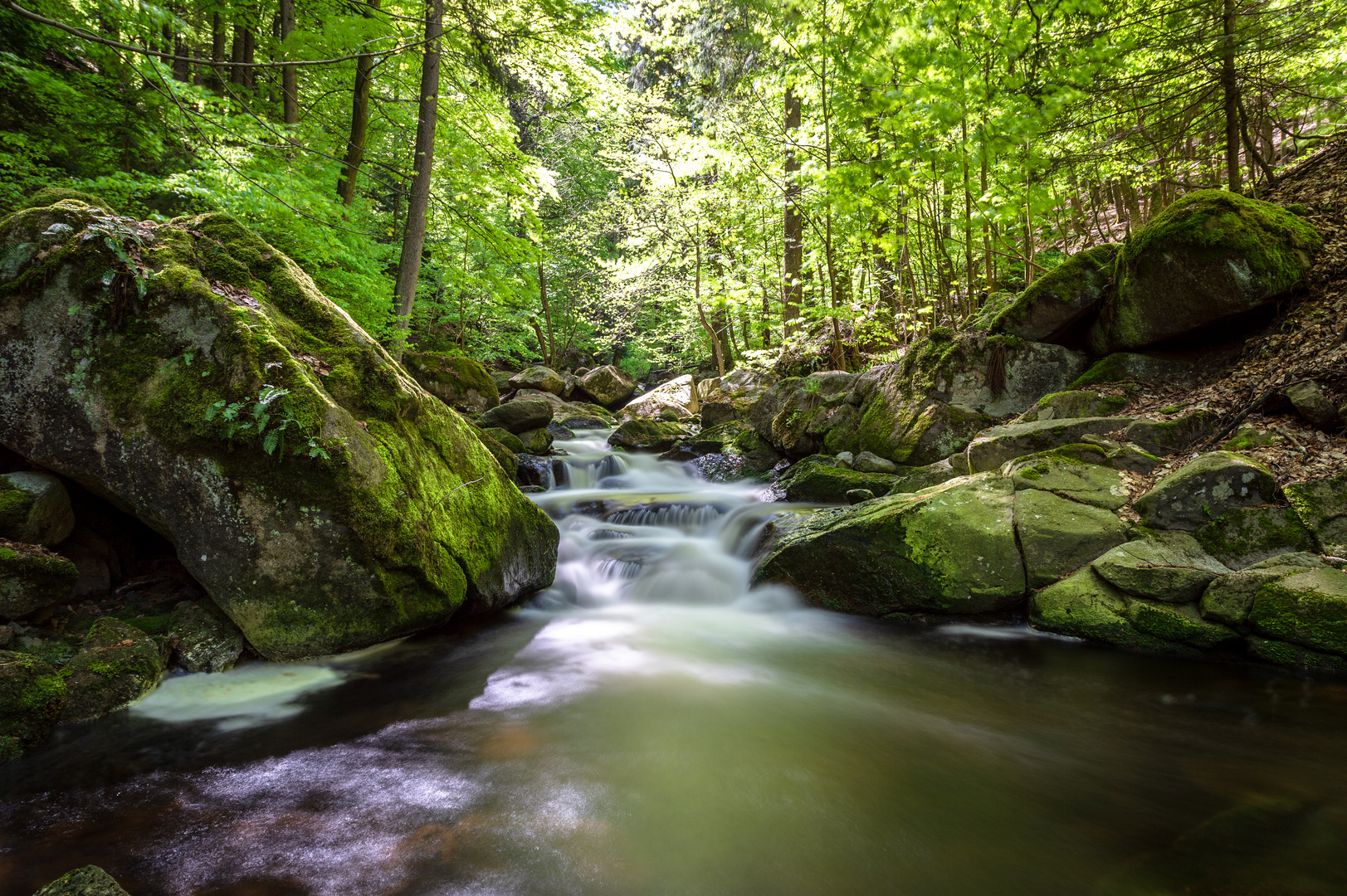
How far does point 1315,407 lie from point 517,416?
39.8ft

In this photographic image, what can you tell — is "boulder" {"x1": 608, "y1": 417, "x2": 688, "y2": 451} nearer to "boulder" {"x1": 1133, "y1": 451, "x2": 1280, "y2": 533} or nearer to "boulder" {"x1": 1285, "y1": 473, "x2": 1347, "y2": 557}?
"boulder" {"x1": 1133, "y1": 451, "x2": 1280, "y2": 533}

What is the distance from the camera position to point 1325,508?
159 inches

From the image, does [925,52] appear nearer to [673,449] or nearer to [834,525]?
[834,525]

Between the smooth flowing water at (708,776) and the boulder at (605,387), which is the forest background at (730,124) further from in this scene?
the boulder at (605,387)

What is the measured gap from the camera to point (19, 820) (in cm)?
255

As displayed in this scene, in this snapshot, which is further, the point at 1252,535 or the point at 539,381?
the point at 539,381

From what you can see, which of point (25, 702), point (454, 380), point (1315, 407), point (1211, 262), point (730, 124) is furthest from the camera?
point (454, 380)

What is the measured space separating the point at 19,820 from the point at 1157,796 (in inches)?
205

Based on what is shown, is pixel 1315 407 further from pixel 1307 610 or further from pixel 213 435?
pixel 213 435

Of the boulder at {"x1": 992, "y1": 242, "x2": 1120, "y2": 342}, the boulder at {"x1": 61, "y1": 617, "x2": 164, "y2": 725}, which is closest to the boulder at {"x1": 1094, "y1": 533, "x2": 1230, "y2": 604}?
the boulder at {"x1": 992, "y1": 242, "x2": 1120, "y2": 342}

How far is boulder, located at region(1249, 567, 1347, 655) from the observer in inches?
145

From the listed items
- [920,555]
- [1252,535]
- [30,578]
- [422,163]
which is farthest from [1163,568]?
[422,163]

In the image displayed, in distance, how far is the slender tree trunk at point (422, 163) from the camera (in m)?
8.48

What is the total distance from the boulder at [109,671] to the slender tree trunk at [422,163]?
20.3ft
